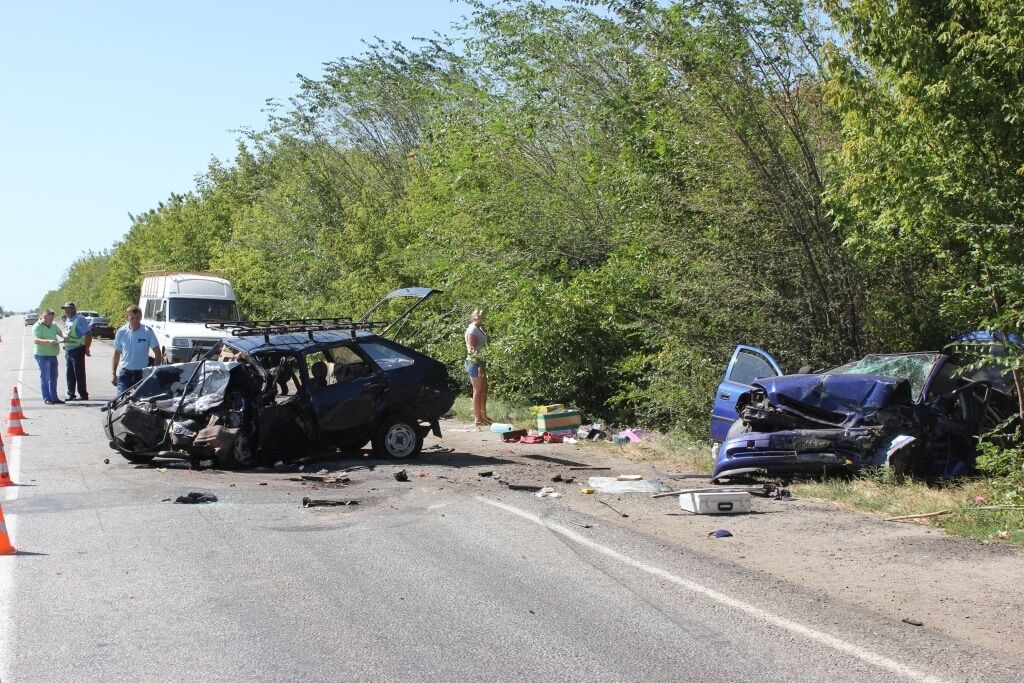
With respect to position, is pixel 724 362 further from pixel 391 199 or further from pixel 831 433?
pixel 391 199

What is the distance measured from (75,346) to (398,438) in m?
11.8

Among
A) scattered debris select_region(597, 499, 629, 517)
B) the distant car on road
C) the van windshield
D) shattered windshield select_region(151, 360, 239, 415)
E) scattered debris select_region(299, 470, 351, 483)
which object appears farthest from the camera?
the distant car on road

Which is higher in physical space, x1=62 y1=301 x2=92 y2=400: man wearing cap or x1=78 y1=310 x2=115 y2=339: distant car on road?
x1=78 y1=310 x2=115 y2=339: distant car on road

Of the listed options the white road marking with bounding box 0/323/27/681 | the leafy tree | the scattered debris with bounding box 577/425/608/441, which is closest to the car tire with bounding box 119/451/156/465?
the white road marking with bounding box 0/323/27/681

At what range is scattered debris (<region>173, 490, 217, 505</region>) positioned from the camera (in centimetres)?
1026

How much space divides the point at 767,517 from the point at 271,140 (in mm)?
39612

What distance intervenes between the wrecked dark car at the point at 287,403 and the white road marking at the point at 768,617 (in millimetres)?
4462

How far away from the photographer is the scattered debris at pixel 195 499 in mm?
10258

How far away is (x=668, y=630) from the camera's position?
5.96m

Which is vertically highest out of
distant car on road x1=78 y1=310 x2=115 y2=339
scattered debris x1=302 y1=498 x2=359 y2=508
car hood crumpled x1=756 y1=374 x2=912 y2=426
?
distant car on road x1=78 y1=310 x2=115 y2=339

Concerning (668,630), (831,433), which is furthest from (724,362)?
(668,630)

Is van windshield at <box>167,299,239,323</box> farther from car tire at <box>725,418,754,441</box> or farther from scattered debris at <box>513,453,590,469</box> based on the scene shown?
car tire at <box>725,418,754,441</box>

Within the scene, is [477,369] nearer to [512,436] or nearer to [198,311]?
[512,436]

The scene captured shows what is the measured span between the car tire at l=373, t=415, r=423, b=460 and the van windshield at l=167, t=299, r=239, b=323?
16.0 m
